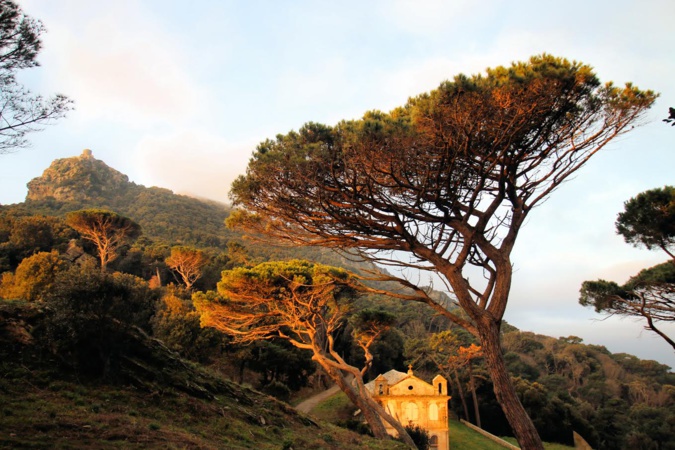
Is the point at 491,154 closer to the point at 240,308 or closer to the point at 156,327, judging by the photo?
the point at 240,308

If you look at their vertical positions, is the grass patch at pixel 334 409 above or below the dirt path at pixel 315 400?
above

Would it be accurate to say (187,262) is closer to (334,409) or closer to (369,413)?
(334,409)

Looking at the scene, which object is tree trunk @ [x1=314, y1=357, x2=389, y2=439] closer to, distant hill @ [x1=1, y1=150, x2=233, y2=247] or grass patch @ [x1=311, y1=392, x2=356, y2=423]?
grass patch @ [x1=311, y1=392, x2=356, y2=423]

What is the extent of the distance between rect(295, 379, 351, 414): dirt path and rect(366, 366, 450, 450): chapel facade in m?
4.14

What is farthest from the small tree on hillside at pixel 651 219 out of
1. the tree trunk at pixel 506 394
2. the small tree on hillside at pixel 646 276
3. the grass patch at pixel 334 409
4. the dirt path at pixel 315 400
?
the dirt path at pixel 315 400

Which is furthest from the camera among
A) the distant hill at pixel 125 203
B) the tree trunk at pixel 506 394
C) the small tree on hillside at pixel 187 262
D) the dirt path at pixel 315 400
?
the distant hill at pixel 125 203

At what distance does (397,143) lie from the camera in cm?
723

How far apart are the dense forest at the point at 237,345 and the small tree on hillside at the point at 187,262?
124 millimetres

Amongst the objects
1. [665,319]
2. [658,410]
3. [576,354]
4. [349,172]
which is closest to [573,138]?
[349,172]

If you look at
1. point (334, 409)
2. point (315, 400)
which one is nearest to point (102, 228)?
point (315, 400)

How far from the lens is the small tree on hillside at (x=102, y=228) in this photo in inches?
1297

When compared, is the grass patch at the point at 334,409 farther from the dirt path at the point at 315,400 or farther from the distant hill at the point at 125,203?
the distant hill at the point at 125,203

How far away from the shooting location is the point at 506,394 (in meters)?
6.00

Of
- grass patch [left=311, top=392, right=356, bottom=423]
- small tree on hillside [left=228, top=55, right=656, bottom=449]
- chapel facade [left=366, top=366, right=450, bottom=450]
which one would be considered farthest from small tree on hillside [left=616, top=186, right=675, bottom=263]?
grass patch [left=311, top=392, right=356, bottom=423]
